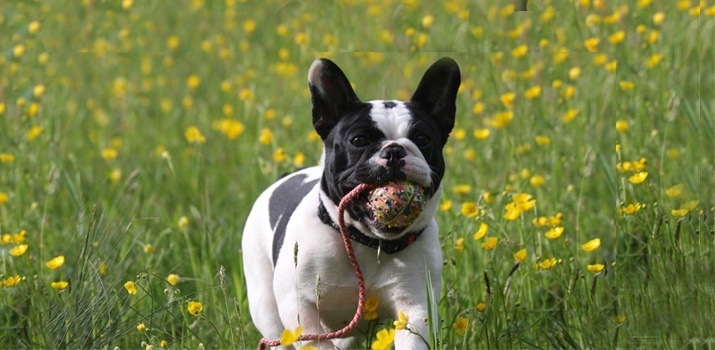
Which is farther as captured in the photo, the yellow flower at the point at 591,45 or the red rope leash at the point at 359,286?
the yellow flower at the point at 591,45

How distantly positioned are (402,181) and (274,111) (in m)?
3.07

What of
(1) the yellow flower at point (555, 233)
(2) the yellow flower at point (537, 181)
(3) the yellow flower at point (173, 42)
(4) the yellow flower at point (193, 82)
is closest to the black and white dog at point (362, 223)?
(1) the yellow flower at point (555, 233)

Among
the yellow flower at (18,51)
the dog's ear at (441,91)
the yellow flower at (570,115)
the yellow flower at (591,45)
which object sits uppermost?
the dog's ear at (441,91)

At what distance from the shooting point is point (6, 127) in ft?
17.3

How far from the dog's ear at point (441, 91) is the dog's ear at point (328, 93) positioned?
0.19m

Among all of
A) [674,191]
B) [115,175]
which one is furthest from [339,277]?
[115,175]

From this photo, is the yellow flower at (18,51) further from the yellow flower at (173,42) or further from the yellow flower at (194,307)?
the yellow flower at (194,307)

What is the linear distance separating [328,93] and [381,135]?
0.24 m

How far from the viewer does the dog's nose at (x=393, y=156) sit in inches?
116

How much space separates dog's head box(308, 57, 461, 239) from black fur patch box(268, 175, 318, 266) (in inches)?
11.5

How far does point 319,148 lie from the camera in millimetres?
5258

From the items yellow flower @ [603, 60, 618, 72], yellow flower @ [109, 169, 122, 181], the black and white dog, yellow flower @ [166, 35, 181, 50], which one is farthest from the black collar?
yellow flower @ [166, 35, 181, 50]

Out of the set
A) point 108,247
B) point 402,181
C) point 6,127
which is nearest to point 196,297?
point 108,247

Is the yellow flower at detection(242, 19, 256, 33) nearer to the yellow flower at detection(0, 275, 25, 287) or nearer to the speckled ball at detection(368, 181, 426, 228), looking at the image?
the yellow flower at detection(0, 275, 25, 287)
